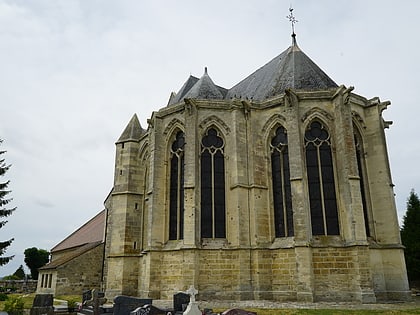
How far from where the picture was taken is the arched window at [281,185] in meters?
14.3

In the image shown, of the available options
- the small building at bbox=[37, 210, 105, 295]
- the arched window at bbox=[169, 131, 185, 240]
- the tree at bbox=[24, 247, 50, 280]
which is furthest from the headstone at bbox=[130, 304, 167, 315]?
the tree at bbox=[24, 247, 50, 280]

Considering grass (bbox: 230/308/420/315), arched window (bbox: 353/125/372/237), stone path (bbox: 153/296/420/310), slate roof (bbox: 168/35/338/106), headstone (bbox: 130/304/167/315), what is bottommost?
grass (bbox: 230/308/420/315)

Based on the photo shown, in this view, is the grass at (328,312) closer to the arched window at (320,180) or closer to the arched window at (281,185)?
the arched window at (320,180)

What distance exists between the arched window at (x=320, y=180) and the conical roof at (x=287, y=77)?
2112 mm

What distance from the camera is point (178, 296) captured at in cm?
1074

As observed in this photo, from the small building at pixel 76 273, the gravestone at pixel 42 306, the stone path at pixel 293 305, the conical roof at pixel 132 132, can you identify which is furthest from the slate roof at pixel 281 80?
the small building at pixel 76 273

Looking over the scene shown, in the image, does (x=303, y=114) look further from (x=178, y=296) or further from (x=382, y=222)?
(x=178, y=296)

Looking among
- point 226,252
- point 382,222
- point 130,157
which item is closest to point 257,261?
point 226,252

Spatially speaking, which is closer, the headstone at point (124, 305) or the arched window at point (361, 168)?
the headstone at point (124, 305)

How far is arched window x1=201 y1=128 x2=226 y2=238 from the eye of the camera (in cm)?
1484

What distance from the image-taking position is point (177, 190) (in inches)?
629

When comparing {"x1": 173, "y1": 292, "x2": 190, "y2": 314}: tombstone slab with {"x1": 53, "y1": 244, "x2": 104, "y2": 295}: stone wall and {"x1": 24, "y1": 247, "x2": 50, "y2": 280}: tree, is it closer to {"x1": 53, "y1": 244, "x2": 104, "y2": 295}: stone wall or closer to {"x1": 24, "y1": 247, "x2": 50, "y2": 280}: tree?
{"x1": 53, "y1": 244, "x2": 104, "y2": 295}: stone wall

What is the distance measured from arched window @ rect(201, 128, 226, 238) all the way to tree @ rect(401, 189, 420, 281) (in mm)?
13445

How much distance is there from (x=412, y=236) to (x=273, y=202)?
1294cm
